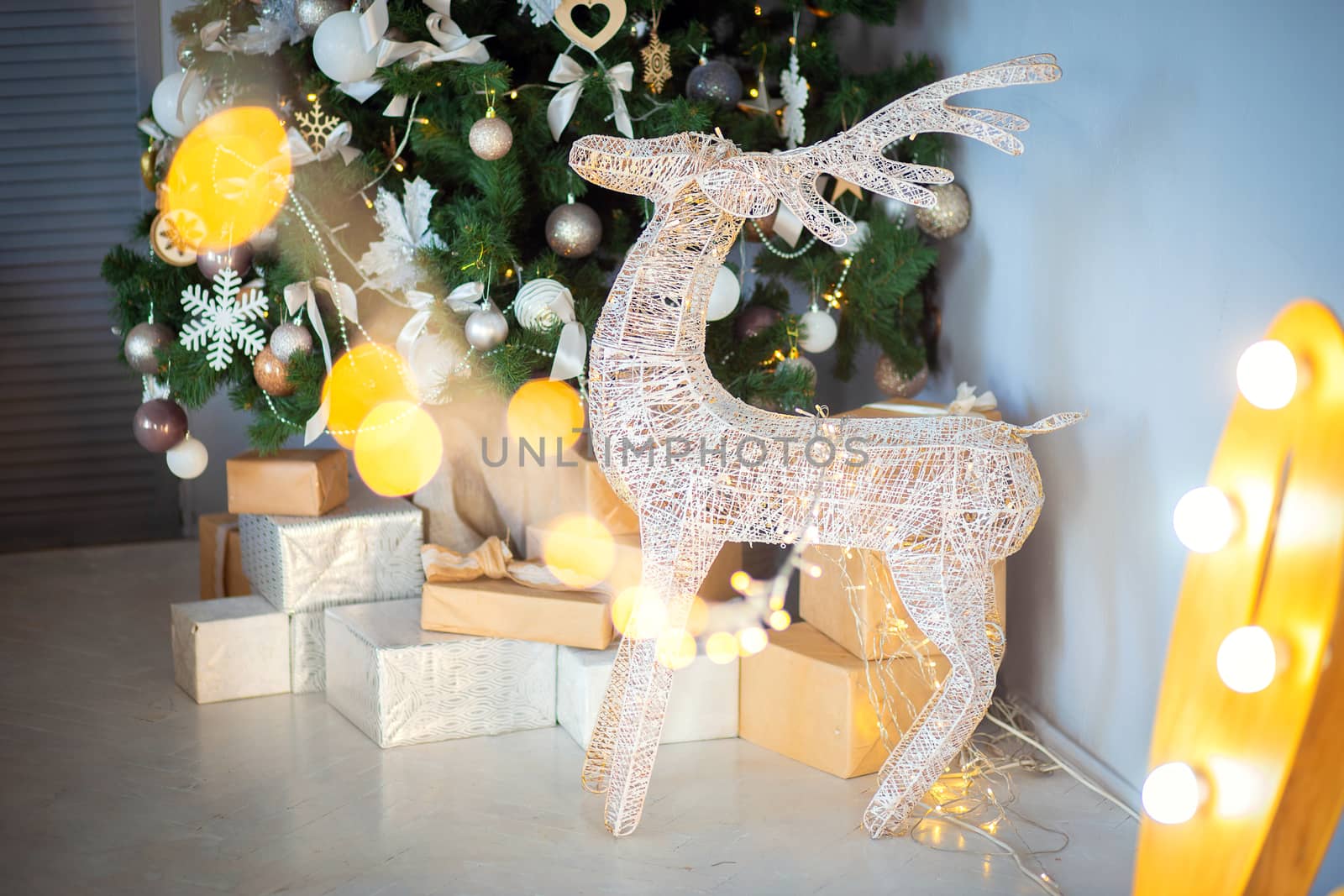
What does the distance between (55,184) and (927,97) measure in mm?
2884

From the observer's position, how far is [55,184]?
143 inches

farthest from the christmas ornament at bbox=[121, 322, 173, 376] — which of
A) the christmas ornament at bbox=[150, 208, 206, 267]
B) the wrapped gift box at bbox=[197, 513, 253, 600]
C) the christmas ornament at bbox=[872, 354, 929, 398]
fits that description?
the christmas ornament at bbox=[872, 354, 929, 398]

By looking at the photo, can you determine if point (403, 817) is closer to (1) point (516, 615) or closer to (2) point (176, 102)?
(1) point (516, 615)

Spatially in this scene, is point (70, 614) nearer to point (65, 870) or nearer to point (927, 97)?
point (65, 870)

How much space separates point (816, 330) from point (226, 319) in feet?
4.00

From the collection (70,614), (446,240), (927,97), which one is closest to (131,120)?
(70,614)

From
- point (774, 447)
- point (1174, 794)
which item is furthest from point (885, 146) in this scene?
point (1174, 794)

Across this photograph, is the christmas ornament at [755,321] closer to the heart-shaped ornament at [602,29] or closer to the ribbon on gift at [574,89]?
the ribbon on gift at [574,89]

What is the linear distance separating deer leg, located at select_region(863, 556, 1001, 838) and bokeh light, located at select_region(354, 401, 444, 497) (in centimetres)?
119

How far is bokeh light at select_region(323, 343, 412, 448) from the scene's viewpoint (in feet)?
8.20

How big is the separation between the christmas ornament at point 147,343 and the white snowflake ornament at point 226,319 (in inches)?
2.7

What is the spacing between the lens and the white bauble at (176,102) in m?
2.47

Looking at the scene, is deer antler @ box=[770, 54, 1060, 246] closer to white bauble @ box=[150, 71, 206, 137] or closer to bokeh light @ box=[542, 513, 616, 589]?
bokeh light @ box=[542, 513, 616, 589]

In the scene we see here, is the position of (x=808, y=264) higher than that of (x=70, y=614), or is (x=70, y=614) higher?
(x=808, y=264)
